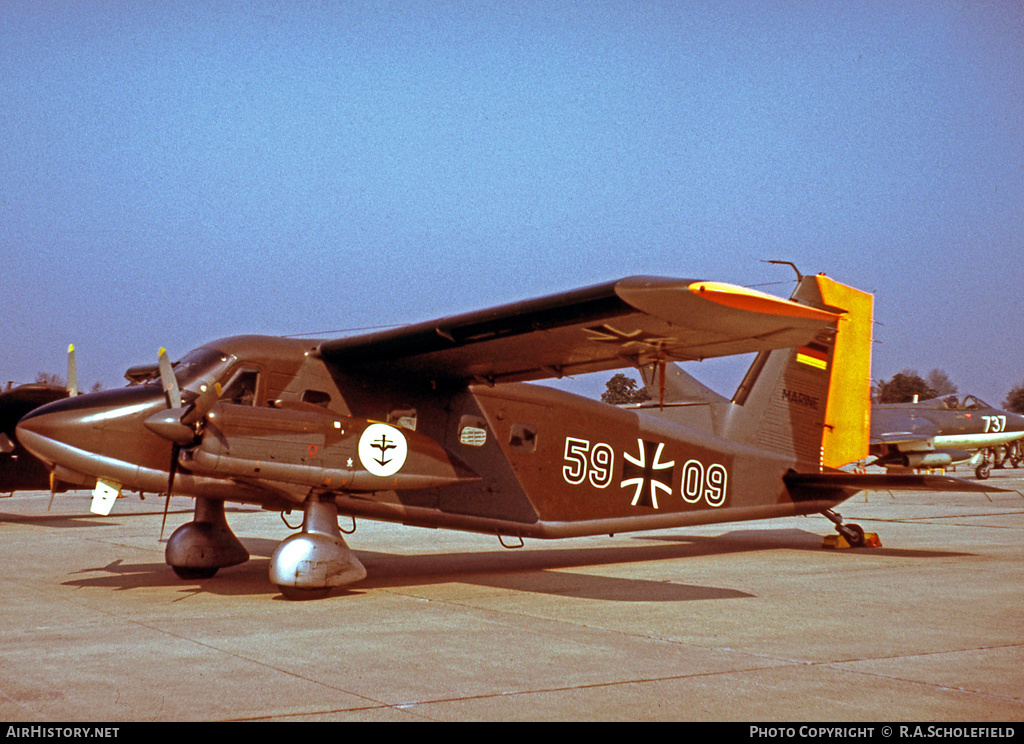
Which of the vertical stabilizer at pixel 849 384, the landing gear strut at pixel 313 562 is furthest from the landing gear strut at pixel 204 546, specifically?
the vertical stabilizer at pixel 849 384

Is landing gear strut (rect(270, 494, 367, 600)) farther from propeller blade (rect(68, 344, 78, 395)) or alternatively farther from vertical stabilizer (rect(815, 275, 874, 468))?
vertical stabilizer (rect(815, 275, 874, 468))

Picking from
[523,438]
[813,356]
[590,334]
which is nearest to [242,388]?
[523,438]

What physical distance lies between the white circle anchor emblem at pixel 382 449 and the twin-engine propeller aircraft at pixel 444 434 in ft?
0.07

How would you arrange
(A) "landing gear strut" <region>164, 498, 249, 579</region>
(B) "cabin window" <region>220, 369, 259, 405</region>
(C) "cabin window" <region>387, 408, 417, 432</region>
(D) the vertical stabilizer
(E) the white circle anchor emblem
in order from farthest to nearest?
(D) the vertical stabilizer, (C) "cabin window" <region>387, 408, 417, 432</region>, (A) "landing gear strut" <region>164, 498, 249, 579</region>, (B) "cabin window" <region>220, 369, 259, 405</region>, (E) the white circle anchor emblem

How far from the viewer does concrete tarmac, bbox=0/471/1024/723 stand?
199 inches

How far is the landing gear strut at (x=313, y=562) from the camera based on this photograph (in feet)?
29.4

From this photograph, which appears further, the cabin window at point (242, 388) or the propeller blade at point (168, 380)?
the cabin window at point (242, 388)

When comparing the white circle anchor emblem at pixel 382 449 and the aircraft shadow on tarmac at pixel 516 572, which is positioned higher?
the white circle anchor emblem at pixel 382 449

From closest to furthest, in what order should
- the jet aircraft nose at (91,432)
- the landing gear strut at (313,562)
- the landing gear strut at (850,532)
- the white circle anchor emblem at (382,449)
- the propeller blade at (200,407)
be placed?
the propeller blade at (200,407)
the jet aircraft nose at (91,432)
the landing gear strut at (313,562)
the white circle anchor emblem at (382,449)
the landing gear strut at (850,532)

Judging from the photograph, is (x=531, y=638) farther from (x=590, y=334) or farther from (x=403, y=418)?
(x=403, y=418)

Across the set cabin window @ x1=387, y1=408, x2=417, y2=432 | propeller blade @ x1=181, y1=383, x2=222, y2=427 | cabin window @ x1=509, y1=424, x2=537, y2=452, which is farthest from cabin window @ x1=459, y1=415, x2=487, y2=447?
propeller blade @ x1=181, y1=383, x2=222, y2=427

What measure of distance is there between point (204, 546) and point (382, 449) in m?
2.73

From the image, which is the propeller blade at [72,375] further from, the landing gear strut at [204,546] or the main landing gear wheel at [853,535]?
the main landing gear wheel at [853,535]

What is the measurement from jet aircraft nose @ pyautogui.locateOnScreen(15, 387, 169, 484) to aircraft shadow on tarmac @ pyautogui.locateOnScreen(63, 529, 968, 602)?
1784mm
